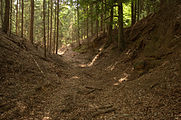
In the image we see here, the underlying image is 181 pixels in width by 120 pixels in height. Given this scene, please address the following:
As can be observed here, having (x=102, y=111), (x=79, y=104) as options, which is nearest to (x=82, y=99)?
(x=79, y=104)

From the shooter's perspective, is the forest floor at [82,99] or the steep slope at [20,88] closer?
the forest floor at [82,99]

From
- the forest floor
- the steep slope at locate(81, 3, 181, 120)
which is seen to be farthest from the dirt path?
the steep slope at locate(81, 3, 181, 120)

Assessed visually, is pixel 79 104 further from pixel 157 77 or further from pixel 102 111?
pixel 157 77

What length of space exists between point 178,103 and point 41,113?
19.5 ft

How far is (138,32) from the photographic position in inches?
607

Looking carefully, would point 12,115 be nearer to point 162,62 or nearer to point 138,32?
point 162,62

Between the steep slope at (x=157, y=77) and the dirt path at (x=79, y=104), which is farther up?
the steep slope at (x=157, y=77)

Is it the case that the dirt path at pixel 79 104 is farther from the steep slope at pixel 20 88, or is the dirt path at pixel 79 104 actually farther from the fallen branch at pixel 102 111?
the steep slope at pixel 20 88

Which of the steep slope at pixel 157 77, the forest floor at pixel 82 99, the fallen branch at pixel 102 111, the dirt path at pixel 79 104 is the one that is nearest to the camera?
the steep slope at pixel 157 77

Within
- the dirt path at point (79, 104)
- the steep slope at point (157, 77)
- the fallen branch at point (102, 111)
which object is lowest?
the dirt path at point (79, 104)

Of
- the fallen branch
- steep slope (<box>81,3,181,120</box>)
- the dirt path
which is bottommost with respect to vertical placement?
the dirt path

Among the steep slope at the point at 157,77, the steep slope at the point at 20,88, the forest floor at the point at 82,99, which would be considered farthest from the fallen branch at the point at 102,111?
the steep slope at the point at 20,88

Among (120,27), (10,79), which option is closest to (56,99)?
(10,79)

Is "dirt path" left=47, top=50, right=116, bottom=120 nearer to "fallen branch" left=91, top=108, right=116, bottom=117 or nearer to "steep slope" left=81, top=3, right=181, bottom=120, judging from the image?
"fallen branch" left=91, top=108, right=116, bottom=117
